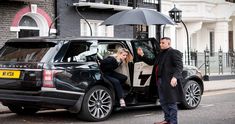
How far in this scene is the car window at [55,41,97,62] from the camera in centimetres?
951

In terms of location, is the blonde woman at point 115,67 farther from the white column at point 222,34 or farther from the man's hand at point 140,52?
the white column at point 222,34

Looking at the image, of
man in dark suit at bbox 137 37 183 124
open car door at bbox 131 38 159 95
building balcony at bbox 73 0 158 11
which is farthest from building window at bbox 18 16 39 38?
man in dark suit at bbox 137 37 183 124

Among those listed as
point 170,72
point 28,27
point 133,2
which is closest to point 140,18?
point 170,72

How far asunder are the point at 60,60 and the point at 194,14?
18413mm

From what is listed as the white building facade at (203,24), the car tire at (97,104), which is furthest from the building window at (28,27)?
the car tire at (97,104)

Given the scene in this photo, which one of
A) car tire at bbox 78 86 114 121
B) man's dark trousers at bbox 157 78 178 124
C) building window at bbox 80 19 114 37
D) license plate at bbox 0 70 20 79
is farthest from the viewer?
building window at bbox 80 19 114 37

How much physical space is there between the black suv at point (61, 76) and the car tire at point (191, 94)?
67.7 inches

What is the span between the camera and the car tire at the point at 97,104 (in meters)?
9.51

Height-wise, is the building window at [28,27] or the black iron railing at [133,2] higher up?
the black iron railing at [133,2]

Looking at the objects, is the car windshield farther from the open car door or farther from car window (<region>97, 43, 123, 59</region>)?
the open car door

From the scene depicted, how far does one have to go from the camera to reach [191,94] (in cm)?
1170

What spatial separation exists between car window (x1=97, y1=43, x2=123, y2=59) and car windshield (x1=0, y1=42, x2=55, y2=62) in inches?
47.1

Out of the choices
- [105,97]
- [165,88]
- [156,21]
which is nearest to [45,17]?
[156,21]

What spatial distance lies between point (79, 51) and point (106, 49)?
793 mm
